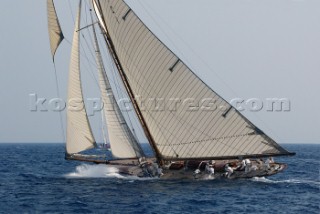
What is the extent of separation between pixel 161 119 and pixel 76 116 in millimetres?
6138

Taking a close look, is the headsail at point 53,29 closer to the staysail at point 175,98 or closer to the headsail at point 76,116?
the headsail at point 76,116

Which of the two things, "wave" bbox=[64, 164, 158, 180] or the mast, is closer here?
the mast

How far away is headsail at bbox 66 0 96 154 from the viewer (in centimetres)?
3834

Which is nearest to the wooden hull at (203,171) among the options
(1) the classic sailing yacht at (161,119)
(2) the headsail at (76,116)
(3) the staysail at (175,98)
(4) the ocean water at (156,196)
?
(1) the classic sailing yacht at (161,119)

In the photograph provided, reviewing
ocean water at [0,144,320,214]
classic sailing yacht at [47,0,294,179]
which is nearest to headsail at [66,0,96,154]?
classic sailing yacht at [47,0,294,179]

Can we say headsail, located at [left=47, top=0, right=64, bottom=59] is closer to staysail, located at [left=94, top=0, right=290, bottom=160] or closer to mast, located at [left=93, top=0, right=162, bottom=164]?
mast, located at [left=93, top=0, right=162, bottom=164]

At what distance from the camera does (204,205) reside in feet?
→ 99.0

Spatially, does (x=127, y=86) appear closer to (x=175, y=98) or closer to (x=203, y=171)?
(x=175, y=98)

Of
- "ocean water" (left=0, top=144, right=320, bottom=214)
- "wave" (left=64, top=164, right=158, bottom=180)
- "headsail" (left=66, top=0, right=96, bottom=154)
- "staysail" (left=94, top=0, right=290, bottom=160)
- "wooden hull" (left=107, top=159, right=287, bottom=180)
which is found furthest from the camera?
"wave" (left=64, top=164, right=158, bottom=180)

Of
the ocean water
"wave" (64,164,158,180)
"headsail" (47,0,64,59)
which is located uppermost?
"headsail" (47,0,64,59)

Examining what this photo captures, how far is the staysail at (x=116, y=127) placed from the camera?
128 feet

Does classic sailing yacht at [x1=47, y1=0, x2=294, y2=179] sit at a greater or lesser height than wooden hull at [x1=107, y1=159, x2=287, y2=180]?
greater

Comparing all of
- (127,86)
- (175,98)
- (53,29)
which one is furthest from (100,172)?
(175,98)

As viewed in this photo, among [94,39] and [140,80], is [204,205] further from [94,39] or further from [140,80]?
[94,39]
